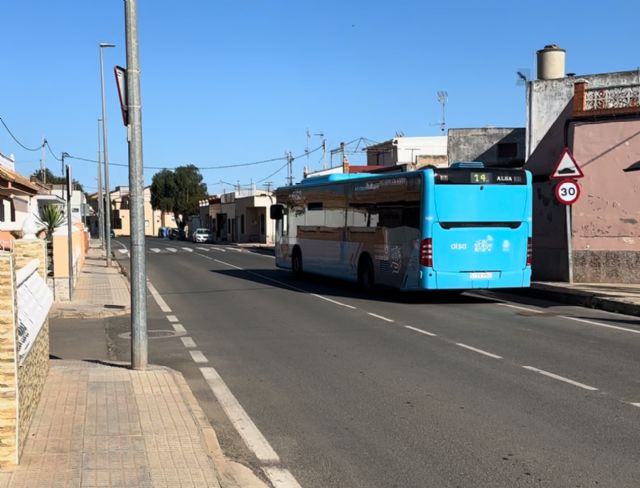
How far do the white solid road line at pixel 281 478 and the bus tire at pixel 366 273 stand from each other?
44.8 feet

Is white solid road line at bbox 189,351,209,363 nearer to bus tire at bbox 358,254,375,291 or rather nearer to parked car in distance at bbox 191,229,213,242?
bus tire at bbox 358,254,375,291

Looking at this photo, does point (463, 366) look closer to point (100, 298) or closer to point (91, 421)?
point (91, 421)

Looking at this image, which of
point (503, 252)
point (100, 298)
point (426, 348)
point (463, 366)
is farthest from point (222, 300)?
point (463, 366)

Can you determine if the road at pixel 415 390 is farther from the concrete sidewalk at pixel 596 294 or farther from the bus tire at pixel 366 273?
the bus tire at pixel 366 273

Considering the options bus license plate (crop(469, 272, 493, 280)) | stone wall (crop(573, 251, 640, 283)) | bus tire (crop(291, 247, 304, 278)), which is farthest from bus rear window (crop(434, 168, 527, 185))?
bus tire (crop(291, 247, 304, 278))

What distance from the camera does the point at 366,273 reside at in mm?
19438

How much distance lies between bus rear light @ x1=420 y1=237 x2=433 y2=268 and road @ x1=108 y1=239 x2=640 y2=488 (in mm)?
1085

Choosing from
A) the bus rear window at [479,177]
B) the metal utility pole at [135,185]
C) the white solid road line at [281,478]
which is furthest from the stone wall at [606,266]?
the white solid road line at [281,478]

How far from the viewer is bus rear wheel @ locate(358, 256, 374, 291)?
1914 centimetres

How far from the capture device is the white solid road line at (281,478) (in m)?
5.12

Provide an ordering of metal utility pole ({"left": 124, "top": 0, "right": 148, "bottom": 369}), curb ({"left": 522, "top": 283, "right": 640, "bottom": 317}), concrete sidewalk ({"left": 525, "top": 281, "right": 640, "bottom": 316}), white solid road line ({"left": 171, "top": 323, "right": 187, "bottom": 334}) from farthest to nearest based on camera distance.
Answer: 1. concrete sidewalk ({"left": 525, "top": 281, "right": 640, "bottom": 316})
2. curb ({"left": 522, "top": 283, "right": 640, "bottom": 317})
3. white solid road line ({"left": 171, "top": 323, "right": 187, "bottom": 334})
4. metal utility pole ({"left": 124, "top": 0, "right": 148, "bottom": 369})

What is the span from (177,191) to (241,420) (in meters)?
101

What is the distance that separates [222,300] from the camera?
18.0 meters

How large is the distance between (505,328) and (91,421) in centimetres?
864
